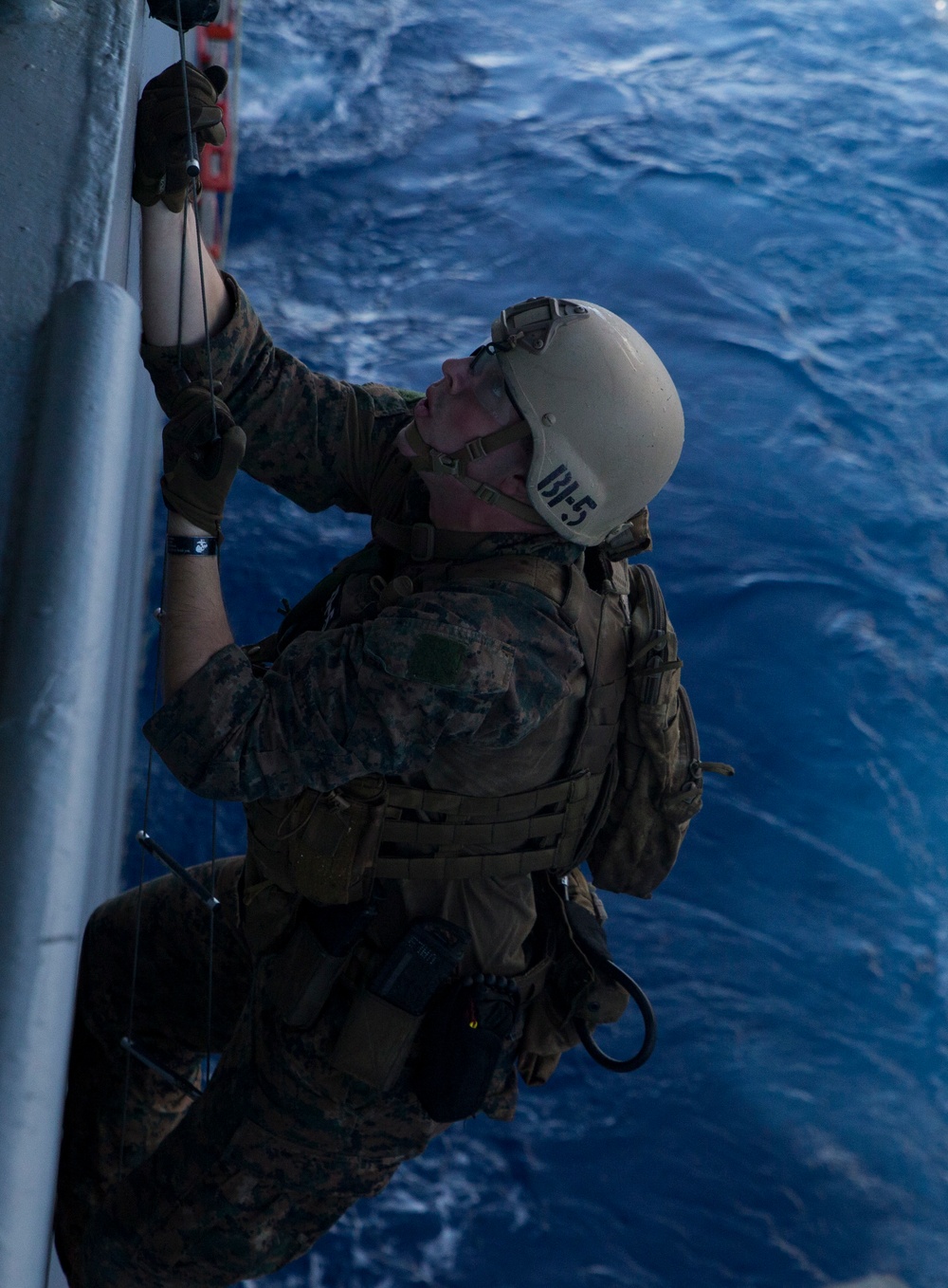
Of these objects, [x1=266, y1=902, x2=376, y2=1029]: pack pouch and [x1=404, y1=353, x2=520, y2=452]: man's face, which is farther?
→ [x1=266, y1=902, x2=376, y2=1029]: pack pouch

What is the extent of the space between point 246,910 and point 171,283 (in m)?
1.15

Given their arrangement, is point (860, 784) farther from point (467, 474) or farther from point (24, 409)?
point (24, 409)

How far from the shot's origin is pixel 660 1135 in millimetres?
5156

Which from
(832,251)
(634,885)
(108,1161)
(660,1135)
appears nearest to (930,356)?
(832,251)

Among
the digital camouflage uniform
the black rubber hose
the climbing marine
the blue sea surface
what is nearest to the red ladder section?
the blue sea surface

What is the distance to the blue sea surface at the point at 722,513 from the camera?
194 inches

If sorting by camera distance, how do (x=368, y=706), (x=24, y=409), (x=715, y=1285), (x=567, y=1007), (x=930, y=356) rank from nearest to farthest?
(x=24, y=409), (x=368, y=706), (x=567, y=1007), (x=715, y=1285), (x=930, y=356)

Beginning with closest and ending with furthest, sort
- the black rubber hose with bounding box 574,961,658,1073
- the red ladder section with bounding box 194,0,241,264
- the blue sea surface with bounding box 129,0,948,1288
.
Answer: the black rubber hose with bounding box 574,961,658,1073, the blue sea surface with bounding box 129,0,948,1288, the red ladder section with bounding box 194,0,241,264

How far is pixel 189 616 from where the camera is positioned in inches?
74.0

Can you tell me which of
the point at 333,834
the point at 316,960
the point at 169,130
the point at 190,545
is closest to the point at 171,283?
the point at 169,130

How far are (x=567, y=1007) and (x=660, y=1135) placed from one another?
305cm

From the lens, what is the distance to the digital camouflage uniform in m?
1.88

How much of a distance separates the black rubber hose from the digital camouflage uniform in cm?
17

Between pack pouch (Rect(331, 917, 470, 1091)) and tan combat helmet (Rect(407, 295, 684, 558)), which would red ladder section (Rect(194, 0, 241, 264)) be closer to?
tan combat helmet (Rect(407, 295, 684, 558))
